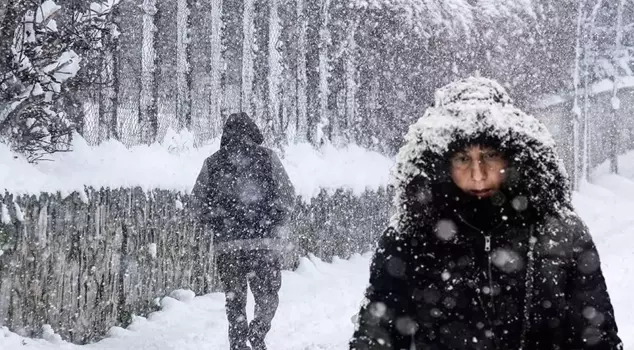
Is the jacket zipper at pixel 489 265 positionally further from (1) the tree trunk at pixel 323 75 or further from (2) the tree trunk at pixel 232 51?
(1) the tree trunk at pixel 323 75

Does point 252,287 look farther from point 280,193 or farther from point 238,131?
point 238,131

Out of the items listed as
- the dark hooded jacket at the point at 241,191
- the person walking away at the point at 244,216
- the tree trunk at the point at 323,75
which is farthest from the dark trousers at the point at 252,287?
the tree trunk at the point at 323,75

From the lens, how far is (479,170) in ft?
7.81

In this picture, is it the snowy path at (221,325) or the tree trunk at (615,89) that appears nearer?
the snowy path at (221,325)

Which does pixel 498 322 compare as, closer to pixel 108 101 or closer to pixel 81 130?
pixel 81 130

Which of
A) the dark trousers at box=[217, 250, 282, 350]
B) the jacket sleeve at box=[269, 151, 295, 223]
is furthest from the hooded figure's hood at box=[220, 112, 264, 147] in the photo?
the dark trousers at box=[217, 250, 282, 350]

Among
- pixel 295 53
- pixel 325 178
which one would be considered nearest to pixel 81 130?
pixel 325 178

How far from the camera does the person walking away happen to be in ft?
18.8

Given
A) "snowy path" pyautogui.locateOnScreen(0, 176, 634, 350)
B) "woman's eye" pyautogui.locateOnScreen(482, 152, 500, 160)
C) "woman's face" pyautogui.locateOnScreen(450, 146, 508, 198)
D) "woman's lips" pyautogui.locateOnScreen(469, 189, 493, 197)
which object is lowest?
"snowy path" pyautogui.locateOnScreen(0, 176, 634, 350)

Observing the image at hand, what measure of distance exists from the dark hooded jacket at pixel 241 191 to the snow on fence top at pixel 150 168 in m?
1.67

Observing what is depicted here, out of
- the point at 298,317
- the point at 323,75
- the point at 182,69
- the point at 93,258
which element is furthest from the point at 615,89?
the point at 93,258

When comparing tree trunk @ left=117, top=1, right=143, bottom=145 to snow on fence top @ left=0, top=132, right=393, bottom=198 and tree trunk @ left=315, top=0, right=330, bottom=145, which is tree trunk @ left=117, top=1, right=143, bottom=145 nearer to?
snow on fence top @ left=0, top=132, right=393, bottom=198

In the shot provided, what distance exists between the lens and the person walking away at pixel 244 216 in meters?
5.73

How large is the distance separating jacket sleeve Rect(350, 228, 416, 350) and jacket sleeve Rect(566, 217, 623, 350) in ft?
1.61
